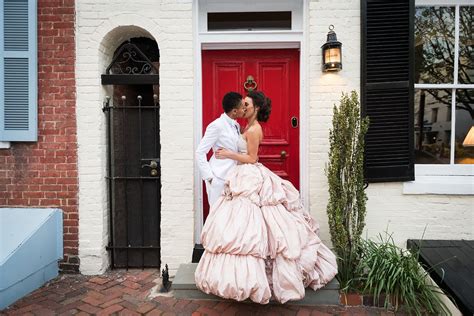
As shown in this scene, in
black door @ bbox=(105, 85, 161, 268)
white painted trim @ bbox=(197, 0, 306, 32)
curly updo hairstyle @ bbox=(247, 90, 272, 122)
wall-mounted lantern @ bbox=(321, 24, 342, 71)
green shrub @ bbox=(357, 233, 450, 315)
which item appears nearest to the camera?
green shrub @ bbox=(357, 233, 450, 315)

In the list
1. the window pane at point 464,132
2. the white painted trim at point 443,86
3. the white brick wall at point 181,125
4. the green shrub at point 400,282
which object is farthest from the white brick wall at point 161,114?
the window pane at point 464,132

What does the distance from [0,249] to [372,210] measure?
366 cm

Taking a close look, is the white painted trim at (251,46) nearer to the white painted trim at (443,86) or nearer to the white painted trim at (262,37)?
the white painted trim at (262,37)

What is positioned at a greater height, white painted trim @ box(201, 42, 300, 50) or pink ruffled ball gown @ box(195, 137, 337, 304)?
white painted trim @ box(201, 42, 300, 50)

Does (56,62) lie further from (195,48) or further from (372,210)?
(372,210)

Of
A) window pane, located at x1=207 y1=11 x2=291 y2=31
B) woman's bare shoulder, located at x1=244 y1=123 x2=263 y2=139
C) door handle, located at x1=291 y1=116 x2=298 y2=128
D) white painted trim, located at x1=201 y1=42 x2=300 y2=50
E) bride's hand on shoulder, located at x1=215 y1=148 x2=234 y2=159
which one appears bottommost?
bride's hand on shoulder, located at x1=215 y1=148 x2=234 y2=159

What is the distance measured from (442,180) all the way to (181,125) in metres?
2.85

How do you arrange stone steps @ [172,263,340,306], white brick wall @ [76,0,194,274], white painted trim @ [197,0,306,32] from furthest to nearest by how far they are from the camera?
white painted trim @ [197,0,306,32]
white brick wall @ [76,0,194,274]
stone steps @ [172,263,340,306]

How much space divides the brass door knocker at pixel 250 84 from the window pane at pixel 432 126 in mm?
1768

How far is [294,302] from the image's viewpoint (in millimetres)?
3145

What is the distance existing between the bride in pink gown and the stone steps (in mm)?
107

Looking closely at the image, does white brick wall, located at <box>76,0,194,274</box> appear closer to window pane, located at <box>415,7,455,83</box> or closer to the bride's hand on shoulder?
the bride's hand on shoulder

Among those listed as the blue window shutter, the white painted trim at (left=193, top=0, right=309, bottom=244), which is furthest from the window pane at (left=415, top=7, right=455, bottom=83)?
the blue window shutter

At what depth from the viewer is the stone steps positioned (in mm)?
3143
